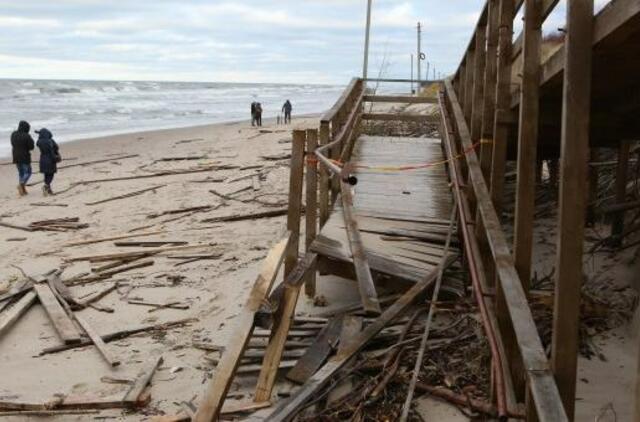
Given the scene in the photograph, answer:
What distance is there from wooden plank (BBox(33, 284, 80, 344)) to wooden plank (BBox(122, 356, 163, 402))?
107cm

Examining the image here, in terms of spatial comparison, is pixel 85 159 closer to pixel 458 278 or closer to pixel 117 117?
pixel 458 278

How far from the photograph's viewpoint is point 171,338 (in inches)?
273

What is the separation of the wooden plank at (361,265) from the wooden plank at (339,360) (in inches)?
5.3

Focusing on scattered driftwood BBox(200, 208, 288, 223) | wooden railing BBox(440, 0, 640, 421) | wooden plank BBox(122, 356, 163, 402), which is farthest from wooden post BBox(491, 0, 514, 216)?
scattered driftwood BBox(200, 208, 288, 223)

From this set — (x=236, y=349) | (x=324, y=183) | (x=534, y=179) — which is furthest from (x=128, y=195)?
(x=534, y=179)

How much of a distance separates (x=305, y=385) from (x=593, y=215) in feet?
16.5

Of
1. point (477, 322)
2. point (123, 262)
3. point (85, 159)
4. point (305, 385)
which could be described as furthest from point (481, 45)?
point (85, 159)

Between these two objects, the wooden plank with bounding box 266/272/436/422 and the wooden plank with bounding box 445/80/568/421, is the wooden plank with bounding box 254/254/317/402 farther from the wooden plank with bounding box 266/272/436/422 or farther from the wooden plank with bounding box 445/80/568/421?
the wooden plank with bounding box 445/80/568/421

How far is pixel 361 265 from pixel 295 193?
1159mm

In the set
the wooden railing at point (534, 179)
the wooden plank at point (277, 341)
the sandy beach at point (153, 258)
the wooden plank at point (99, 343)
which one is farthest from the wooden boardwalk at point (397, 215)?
the wooden plank at point (99, 343)

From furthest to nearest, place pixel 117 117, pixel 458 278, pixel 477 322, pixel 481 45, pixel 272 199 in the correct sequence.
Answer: pixel 117 117
pixel 272 199
pixel 481 45
pixel 458 278
pixel 477 322

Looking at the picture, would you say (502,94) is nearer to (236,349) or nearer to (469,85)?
(236,349)

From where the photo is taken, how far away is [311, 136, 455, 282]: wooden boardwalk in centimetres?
691

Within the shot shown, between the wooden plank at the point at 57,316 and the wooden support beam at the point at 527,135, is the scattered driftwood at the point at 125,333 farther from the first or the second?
the wooden support beam at the point at 527,135
